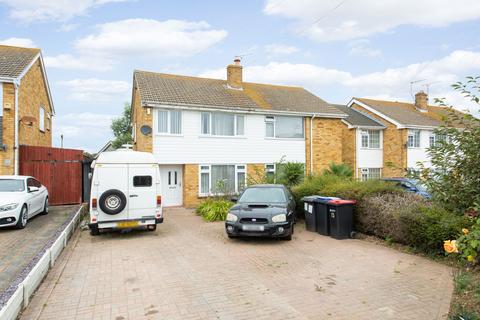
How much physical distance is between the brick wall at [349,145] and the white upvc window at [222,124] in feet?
31.8

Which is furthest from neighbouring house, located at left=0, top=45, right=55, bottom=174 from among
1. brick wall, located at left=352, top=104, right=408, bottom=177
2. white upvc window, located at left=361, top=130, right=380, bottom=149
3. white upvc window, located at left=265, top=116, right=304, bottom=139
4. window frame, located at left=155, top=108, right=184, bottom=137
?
brick wall, located at left=352, top=104, right=408, bottom=177

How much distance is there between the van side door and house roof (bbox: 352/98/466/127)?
66.0 ft

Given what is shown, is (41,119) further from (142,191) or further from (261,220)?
(261,220)

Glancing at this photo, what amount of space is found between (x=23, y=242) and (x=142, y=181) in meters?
3.20

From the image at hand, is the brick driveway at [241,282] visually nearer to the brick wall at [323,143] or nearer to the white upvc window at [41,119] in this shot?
the brick wall at [323,143]

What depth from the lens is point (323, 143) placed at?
20.4 meters

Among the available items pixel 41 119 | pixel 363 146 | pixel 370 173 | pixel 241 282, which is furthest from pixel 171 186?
pixel 370 173

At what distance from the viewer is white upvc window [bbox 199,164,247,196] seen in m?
17.0

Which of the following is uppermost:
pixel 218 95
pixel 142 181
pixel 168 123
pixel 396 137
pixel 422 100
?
pixel 422 100

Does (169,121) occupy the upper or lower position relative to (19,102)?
lower

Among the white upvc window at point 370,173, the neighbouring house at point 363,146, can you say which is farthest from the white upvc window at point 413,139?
the white upvc window at point 370,173

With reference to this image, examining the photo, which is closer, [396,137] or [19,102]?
[19,102]

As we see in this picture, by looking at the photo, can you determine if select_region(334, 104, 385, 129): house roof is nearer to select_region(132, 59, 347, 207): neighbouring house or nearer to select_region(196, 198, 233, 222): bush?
select_region(132, 59, 347, 207): neighbouring house

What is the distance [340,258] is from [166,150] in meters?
10.6
